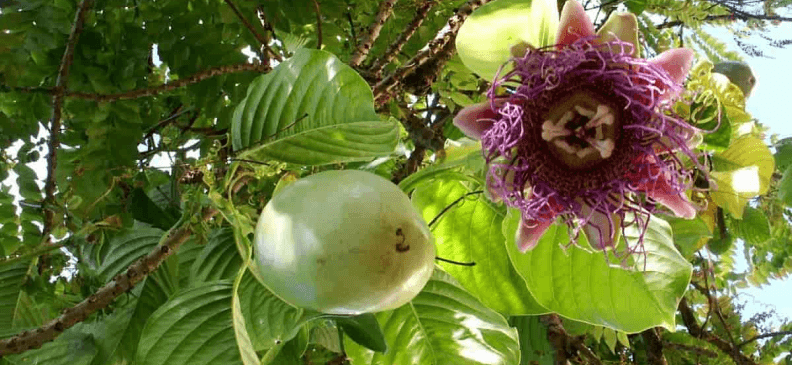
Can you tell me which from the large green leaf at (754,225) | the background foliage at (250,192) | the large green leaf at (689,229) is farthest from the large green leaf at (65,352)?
the large green leaf at (754,225)

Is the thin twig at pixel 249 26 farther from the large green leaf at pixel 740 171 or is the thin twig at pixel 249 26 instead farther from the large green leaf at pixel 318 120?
the large green leaf at pixel 740 171

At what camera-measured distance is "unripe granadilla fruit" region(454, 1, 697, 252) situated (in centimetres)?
51

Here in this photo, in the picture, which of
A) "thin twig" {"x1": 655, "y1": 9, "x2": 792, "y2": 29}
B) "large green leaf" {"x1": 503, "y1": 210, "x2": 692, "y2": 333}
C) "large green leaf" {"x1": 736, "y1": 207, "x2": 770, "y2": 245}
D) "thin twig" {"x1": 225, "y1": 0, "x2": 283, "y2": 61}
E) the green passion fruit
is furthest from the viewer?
"thin twig" {"x1": 655, "y1": 9, "x2": 792, "y2": 29}

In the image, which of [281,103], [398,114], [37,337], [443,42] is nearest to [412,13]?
[398,114]

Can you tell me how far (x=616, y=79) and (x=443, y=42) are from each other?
→ 345 mm

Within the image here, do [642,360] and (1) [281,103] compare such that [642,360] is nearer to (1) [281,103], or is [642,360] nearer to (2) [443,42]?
(2) [443,42]

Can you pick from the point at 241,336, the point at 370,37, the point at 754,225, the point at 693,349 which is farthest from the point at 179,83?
the point at 693,349

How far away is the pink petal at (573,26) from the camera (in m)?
0.50

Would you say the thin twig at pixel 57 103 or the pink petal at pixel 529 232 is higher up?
the thin twig at pixel 57 103

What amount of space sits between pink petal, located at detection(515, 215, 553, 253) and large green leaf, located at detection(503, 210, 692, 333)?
0.03 metres

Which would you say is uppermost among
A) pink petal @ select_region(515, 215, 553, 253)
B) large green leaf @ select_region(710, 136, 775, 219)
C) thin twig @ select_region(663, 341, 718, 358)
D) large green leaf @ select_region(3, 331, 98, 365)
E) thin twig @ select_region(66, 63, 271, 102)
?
thin twig @ select_region(66, 63, 271, 102)

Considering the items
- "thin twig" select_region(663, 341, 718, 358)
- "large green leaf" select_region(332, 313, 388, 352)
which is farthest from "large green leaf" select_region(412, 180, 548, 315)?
"thin twig" select_region(663, 341, 718, 358)

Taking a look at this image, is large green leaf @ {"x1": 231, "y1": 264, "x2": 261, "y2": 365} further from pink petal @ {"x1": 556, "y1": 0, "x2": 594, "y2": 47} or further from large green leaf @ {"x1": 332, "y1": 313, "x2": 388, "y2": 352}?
pink petal @ {"x1": 556, "y1": 0, "x2": 594, "y2": 47}

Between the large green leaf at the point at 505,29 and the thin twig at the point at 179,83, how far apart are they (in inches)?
17.9
